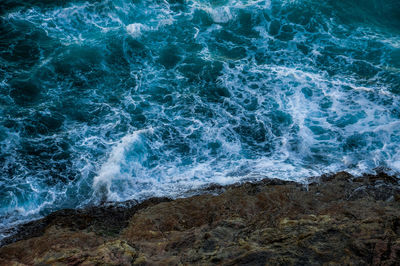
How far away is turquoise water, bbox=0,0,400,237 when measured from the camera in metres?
9.77

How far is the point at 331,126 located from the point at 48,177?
936 centimetres

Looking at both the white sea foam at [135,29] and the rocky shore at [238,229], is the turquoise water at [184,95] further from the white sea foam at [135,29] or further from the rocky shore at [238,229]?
the rocky shore at [238,229]

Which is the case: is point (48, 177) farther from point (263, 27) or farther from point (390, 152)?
point (263, 27)

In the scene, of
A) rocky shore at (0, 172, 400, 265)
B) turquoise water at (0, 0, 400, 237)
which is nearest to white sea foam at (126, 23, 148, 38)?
turquoise water at (0, 0, 400, 237)

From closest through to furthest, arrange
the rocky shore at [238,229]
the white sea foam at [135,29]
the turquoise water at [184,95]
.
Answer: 1. the rocky shore at [238,229]
2. the turquoise water at [184,95]
3. the white sea foam at [135,29]

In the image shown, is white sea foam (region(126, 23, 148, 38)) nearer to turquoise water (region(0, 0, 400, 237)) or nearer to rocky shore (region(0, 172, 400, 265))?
turquoise water (region(0, 0, 400, 237))

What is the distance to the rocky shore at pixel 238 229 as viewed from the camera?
541 centimetres

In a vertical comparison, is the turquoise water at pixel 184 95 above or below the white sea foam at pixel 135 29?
below

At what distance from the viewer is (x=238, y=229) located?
22.1 ft

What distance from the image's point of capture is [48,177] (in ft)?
31.1

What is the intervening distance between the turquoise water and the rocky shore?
2.24ft

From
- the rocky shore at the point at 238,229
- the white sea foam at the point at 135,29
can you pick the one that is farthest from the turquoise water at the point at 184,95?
the rocky shore at the point at 238,229

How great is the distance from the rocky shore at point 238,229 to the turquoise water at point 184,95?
681 mm

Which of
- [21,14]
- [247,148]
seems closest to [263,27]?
[247,148]
